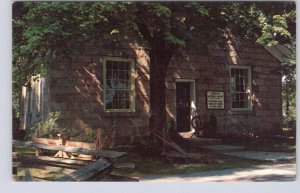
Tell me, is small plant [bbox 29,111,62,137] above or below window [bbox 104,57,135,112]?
below

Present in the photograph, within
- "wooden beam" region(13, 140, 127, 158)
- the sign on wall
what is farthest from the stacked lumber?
the sign on wall

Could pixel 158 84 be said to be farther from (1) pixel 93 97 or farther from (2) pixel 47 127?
(2) pixel 47 127

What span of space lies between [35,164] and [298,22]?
614 centimetres

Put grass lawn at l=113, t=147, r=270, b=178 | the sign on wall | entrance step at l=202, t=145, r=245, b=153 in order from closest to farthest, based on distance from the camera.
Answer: grass lawn at l=113, t=147, r=270, b=178, entrance step at l=202, t=145, r=245, b=153, the sign on wall

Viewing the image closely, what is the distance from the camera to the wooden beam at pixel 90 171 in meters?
8.08

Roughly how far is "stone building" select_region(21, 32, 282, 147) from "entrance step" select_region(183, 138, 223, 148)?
154cm

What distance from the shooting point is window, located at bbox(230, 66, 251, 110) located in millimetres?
17953

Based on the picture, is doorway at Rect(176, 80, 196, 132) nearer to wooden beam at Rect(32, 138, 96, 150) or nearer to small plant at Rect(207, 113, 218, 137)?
small plant at Rect(207, 113, 218, 137)

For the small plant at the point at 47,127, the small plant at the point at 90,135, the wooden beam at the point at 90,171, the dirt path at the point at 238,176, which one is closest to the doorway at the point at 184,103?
the small plant at the point at 90,135

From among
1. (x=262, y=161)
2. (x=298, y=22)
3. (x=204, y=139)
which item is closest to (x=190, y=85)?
(x=204, y=139)

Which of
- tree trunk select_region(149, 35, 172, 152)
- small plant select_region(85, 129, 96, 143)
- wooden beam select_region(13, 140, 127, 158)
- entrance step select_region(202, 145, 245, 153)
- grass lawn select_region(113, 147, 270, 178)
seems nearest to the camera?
wooden beam select_region(13, 140, 127, 158)

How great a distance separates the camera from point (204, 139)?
1515 centimetres

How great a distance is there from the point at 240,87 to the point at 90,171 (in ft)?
36.3

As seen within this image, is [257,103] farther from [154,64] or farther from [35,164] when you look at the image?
[35,164]
